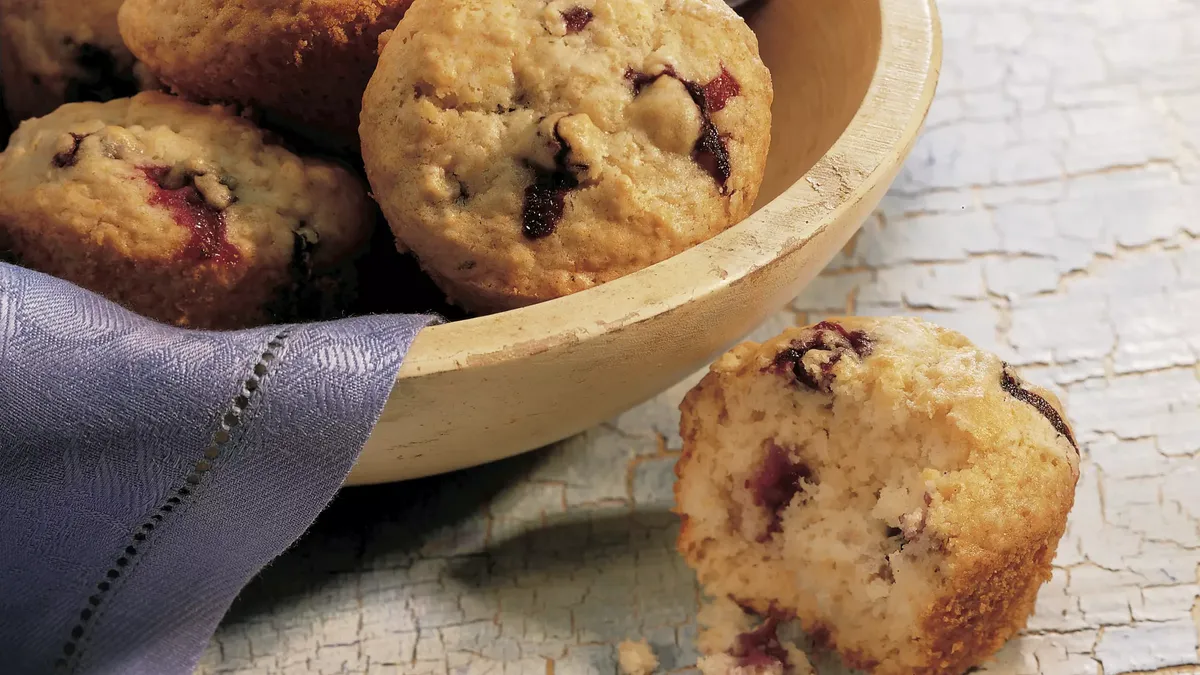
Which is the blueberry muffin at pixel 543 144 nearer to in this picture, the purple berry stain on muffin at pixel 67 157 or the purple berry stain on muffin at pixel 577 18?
the purple berry stain on muffin at pixel 577 18

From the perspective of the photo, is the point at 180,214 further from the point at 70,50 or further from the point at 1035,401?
the point at 1035,401

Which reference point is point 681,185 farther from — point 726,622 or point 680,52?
point 726,622

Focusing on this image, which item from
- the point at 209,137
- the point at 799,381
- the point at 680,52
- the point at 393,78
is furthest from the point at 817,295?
the point at 209,137

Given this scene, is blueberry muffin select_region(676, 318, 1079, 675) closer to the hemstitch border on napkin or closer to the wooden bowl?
the wooden bowl

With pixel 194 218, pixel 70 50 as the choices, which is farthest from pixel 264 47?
pixel 70 50

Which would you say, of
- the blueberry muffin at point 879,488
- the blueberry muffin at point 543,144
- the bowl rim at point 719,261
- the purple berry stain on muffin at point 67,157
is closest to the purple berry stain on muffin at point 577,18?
the blueberry muffin at point 543,144

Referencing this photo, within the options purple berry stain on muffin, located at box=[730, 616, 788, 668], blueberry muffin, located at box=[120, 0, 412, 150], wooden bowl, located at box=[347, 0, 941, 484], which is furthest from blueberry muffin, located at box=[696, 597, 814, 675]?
blueberry muffin, located at box=[120, 0, 412, 150]
